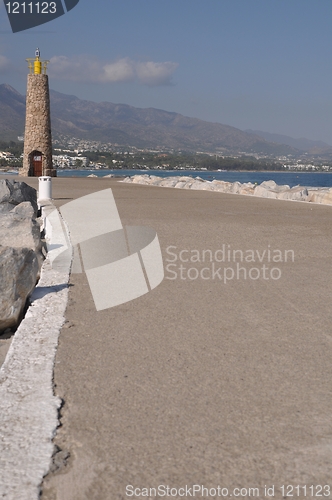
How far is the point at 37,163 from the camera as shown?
31.5 m

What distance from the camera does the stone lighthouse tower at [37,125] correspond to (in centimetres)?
3067

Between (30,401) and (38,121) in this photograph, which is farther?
(38,121)

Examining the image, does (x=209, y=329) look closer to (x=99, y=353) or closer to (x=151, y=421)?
(x=99, y=353)

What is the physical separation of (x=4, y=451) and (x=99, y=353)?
1.15 m

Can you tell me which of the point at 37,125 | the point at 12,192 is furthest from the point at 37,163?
the point at 12,192

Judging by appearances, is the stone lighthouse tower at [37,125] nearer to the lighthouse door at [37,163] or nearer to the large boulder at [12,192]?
the lighthouse door at [37,163]

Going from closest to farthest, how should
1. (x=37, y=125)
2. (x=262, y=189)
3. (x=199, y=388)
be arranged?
1. (x=199, y=388)
2. (x=262, y=189)
3. (x=37, y=125)

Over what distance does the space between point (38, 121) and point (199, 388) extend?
29859 millimetres

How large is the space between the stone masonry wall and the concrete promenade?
87.9 feet

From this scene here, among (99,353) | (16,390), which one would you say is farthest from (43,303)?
(16,390)

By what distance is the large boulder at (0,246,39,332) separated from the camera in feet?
14.4

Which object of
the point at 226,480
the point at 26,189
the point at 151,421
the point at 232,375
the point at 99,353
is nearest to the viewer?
the point at 226,480

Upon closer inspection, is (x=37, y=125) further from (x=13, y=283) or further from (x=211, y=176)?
(x=211, y=176)

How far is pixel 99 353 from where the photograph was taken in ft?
11.5
